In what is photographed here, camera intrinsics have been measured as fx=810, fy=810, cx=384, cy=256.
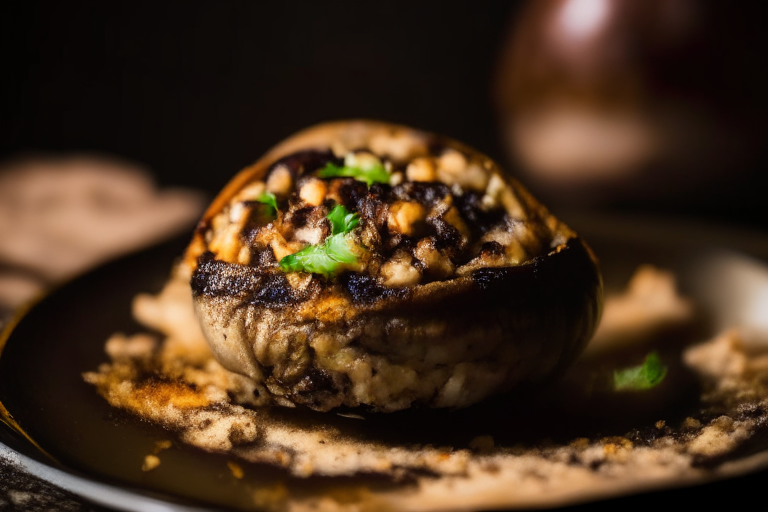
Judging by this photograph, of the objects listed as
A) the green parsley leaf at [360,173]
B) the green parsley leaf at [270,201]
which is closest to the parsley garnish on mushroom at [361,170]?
the green parsley leaf at [360,173]

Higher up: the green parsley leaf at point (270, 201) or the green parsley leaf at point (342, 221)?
the green parsley leaf at point (270, 201)

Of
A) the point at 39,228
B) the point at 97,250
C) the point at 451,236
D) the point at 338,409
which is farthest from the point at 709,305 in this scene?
the point at 39,228

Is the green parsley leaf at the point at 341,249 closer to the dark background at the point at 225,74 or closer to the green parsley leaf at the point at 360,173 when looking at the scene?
the green parsley leaf at the point at 360,173

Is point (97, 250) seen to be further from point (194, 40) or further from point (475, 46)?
point (475, 46)

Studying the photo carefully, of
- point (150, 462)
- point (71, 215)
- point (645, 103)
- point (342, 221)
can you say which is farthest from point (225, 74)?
point (150, 462)

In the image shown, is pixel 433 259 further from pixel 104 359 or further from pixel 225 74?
pixel 225 74

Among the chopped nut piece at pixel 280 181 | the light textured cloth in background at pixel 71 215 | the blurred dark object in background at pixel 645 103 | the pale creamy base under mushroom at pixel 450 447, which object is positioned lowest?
the pale creamy base under mushroom at pixel 450 447

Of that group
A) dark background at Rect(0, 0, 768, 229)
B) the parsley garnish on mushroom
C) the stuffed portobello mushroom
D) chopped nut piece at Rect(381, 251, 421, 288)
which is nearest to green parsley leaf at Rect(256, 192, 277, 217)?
the stuffed portobello mushroom
